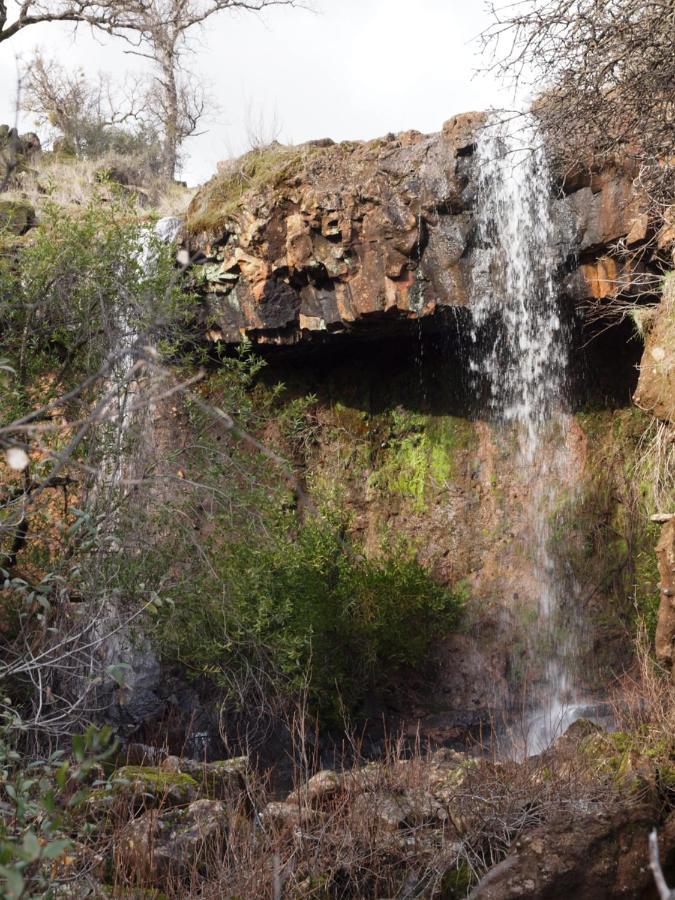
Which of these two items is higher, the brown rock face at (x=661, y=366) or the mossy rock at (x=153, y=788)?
the brown rock face at (x=661, y=366)

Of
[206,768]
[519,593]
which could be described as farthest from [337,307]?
[206,768]

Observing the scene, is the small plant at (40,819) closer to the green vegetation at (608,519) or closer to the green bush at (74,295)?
the green bush at (74,295)

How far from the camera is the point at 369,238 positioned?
9.00 metres

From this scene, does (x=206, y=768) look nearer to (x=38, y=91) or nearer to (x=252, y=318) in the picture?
(x=252, y=318)

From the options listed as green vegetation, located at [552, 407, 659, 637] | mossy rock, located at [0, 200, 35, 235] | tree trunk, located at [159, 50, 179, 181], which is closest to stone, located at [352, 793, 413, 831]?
green vegetation, located at [552, 407, 659, 637]

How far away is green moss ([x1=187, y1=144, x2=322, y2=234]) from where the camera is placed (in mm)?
9531

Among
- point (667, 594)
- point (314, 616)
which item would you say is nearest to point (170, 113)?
point (314, 616)

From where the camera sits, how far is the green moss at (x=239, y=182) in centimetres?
953

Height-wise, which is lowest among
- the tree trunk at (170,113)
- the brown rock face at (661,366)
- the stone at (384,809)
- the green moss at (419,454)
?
the stone at (384,809)

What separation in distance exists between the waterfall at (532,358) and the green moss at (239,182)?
1.99 metres

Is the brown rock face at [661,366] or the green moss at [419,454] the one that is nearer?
the brown rock face at [661,366]

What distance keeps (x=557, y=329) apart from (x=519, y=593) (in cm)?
282

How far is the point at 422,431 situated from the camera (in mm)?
10688

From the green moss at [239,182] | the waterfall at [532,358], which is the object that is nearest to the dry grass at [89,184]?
the green moss at [239,182]
